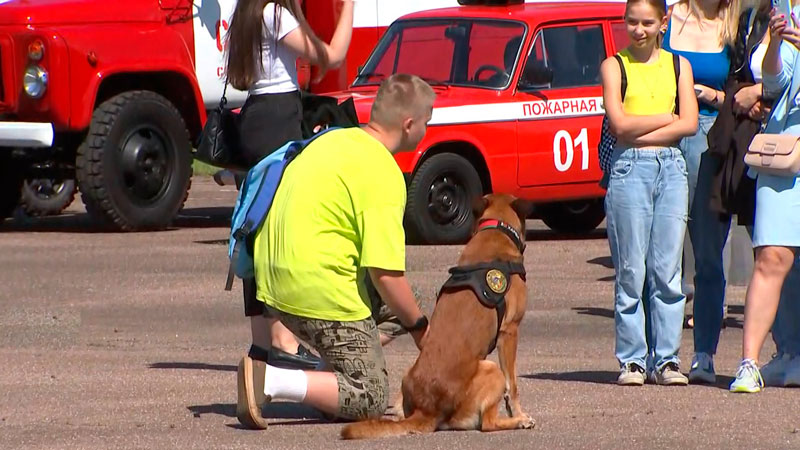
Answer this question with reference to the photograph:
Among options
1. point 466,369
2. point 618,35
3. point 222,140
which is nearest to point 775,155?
point 466,369

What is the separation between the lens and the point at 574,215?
611 inches

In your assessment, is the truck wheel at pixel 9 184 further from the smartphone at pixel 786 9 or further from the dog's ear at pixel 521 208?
the smartphone at pixel 786 9

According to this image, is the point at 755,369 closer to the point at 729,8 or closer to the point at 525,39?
the point at 729,8

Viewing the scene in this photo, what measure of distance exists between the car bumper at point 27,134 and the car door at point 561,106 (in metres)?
3.77

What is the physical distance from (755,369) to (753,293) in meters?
0.32

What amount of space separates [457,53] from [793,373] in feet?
22.9

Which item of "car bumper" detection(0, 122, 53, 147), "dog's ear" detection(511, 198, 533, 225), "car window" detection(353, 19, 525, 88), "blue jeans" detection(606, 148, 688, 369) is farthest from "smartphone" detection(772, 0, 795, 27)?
"car bumper" detection(0, 122, 53, 147)

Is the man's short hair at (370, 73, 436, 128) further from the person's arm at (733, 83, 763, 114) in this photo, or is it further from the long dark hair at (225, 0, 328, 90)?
the person's arm at (733, 83, 763, 114)

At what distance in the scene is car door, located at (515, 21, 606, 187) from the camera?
14094mm

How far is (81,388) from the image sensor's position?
768cm

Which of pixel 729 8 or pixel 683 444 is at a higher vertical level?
pixel 729 8

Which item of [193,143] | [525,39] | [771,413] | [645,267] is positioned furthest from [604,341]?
[193,143]

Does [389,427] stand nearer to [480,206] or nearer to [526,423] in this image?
[526,423]

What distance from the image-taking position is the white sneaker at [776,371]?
25.1 ft
